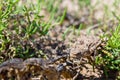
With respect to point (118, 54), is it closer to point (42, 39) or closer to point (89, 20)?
point (42, 39)

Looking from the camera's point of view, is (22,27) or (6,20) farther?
(22,27)

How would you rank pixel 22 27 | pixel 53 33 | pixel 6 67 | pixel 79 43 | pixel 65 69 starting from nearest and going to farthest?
1. pixel 6 67
2. pixel 65 69
3. pixel 79 43
4. pixel 22 27
5. pixel 53 33

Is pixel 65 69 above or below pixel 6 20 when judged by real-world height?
below

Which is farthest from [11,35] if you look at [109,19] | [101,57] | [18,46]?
[109,19]

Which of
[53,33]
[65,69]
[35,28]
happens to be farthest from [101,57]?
[53,33]

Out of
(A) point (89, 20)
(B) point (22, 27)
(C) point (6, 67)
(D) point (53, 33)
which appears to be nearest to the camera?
(C) point (6, 67)

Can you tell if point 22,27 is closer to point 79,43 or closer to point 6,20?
point 6,20

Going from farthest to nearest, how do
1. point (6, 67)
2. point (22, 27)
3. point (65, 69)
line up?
point (22, 27) → point (65, 69) → point (6, 67)

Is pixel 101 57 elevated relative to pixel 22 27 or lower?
lower

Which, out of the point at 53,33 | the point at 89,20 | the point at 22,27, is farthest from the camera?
the point at 89,20
